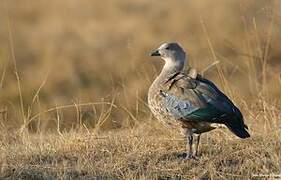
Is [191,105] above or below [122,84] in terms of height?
above

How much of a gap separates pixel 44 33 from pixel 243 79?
4.79 meters

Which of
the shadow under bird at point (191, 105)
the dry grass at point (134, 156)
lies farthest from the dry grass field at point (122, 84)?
the shadow under bird at point (191, 105)

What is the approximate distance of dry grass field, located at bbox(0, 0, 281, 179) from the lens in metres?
6.76

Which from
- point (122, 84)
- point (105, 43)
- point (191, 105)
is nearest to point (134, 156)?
point (191, 105)

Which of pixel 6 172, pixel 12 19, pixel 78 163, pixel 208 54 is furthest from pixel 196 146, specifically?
pixel 12 19

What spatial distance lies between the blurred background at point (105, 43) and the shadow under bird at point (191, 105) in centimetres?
410

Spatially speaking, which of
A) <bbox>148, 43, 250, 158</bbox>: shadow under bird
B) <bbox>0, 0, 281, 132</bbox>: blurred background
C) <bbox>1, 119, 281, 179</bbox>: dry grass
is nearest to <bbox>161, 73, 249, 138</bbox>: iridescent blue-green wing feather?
<bbox>148, 43, 250, 158</bbox>: shadow under bird

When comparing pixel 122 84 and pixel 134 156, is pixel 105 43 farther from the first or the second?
pixel 134 156

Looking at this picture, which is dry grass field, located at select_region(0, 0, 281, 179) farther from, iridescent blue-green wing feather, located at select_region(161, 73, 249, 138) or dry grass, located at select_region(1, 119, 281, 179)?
iridescent blue-green wing feather, located at select_region(161, 73, 249, 138)

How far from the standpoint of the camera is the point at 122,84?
9281 mm

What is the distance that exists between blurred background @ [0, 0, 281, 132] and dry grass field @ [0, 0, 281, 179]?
0.08 feet

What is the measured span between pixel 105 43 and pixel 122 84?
6602 mm

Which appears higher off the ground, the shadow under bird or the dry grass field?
the shadow under bird

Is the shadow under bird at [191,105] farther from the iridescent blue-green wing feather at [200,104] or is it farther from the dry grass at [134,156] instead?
the dry grass at [134,156]
